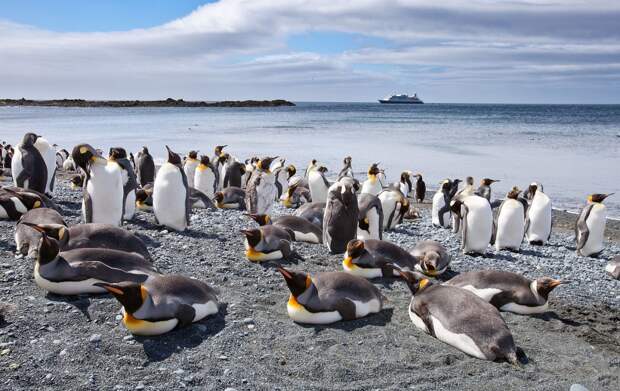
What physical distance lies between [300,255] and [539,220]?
4.85 meters

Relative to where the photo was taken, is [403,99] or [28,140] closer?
[28,140]

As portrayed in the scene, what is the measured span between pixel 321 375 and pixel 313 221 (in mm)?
4974

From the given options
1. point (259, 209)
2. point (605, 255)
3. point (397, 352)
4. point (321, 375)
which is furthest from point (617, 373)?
point (259, 209)

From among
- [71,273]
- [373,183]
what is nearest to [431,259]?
[71,273]

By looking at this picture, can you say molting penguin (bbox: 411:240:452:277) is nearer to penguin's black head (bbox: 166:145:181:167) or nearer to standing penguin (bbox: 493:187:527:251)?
standing penguin (bbox: 493:187:527:251)

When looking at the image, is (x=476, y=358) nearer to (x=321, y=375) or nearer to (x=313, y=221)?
(x=321, y=375)

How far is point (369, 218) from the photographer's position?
820 centimetres

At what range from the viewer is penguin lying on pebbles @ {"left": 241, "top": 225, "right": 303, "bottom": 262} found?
6492 millimetres

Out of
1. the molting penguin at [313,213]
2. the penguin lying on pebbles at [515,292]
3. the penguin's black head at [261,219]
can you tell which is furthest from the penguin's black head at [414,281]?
the molting penguin at [313,213]

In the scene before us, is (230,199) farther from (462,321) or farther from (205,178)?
(462,321)

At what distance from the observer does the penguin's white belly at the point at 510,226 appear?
9.01 m

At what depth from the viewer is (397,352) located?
439 cm

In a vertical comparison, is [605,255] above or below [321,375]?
below

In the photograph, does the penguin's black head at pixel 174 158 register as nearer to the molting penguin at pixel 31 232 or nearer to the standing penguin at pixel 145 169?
the molting penguin at pixel 31 232
